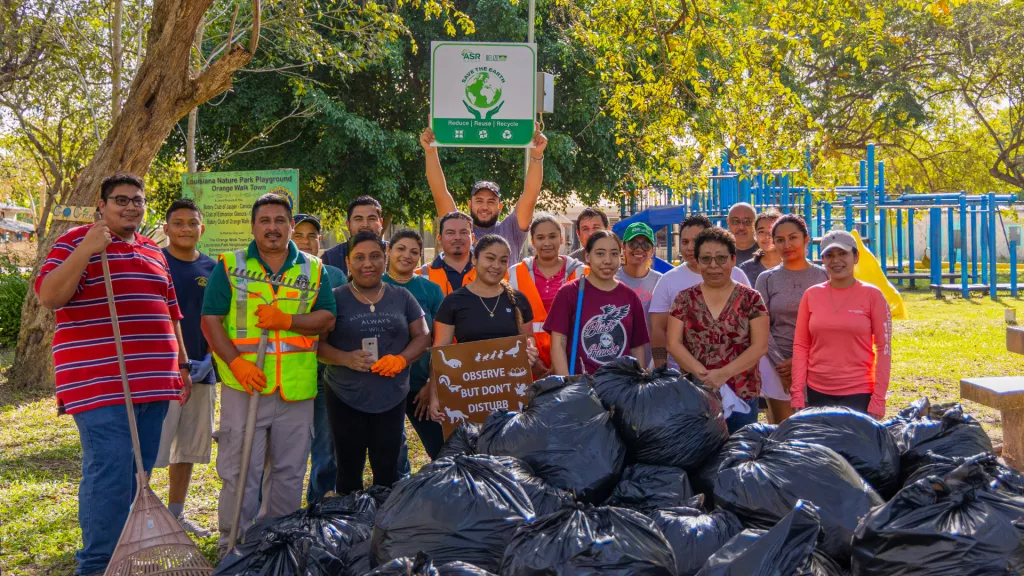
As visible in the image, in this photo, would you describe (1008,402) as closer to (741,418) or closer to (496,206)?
(741,418)

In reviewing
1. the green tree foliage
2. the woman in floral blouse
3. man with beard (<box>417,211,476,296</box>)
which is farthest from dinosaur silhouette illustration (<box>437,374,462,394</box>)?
the green tree foliage

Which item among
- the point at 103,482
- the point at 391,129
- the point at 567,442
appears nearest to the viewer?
the point at 567,442

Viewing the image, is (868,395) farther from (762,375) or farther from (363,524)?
(363,524)

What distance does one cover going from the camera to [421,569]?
2.28m

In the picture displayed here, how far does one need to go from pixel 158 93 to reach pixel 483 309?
411cm

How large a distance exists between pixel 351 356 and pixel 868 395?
8.93 feet

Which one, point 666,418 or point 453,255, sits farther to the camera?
point 453,255

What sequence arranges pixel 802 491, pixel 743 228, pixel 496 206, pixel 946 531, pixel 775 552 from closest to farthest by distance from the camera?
pixel 775 552 → pixel 946 531 → pixel 802 491 → pixel 496 206 → pixel 743 228

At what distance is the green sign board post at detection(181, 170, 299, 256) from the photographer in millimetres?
7820

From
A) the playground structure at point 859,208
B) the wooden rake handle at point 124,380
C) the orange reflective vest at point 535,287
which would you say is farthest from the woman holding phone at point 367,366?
the playground structure at point 859,208

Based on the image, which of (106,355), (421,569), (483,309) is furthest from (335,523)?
(483,309)

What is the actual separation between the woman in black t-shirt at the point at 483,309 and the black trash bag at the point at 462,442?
693 mm

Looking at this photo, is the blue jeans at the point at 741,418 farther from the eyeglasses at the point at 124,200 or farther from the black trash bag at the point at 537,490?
the eyeglasses at the point at 124,200

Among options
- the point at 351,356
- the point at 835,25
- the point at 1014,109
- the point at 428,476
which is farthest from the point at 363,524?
the point at 1014,109
